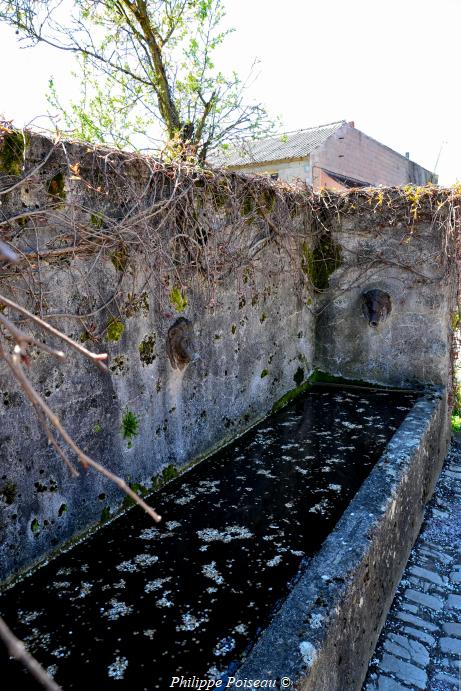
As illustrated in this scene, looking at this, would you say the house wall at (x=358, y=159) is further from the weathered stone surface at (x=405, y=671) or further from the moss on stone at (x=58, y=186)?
the weathered stone surface at (x=405, y=671)

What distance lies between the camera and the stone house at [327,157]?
769 inches

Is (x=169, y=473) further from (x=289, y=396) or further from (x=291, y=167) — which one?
(x=291, y=167)

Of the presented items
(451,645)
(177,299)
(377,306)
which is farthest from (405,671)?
(377,306)

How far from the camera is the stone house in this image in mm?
19531

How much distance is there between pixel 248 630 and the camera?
2221mm

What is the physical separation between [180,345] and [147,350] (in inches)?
12.0

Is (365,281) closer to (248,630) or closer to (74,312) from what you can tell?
(74,312)

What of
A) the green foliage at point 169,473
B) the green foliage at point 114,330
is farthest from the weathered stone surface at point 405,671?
the green foliage at point 114,330

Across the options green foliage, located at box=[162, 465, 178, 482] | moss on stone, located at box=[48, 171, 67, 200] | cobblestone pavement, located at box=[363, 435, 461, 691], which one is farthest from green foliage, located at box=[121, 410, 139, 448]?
cobblestone pavement, located at box=[363, 435, 461, 691]

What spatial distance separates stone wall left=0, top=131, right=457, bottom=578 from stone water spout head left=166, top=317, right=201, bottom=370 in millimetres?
77

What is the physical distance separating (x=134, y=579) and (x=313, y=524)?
3.72 ft

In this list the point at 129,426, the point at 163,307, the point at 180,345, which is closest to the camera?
the point at 129,426

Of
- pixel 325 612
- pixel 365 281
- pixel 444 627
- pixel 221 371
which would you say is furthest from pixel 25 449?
pixel 365 281

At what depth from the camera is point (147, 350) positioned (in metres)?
3.46
